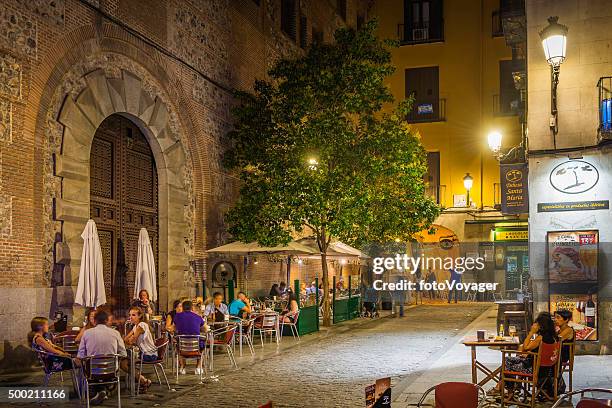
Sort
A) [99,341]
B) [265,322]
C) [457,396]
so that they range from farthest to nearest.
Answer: [265,322]
[99,341]
[457,396]

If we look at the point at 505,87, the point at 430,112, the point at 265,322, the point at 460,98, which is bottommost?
the point at 265,322

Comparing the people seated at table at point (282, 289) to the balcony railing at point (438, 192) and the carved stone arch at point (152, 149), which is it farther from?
the balcony railing at point (438, 192)

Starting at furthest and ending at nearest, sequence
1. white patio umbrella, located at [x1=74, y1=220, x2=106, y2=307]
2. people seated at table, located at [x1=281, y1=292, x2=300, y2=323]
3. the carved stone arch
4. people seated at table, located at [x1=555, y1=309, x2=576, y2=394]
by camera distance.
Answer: people seated at table, located at [x1=281, y1=292, x2=300, y2=323]
the carved stone arch
white patio umbrella, located at [x1=74, y1=220, x2=106, y2=307]
people seated at table, located at [x1=555, y1=309, x2=576, y2=394]

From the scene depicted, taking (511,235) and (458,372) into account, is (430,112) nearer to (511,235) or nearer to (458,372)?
(511,235)

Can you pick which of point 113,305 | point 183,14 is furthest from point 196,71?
point 113,305

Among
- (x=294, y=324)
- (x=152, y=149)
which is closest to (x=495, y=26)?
(x=152, y=149)

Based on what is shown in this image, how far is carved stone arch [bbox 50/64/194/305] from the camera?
15172 millimetres

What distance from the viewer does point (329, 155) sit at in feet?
68.2

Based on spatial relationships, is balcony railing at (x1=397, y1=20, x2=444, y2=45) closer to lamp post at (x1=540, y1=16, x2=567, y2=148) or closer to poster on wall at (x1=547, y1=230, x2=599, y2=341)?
lamp post at (x1=540, y1=16, x2=567, y2=148)

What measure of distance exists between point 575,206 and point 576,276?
1.31m

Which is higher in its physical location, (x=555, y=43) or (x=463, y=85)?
(x=463, y=85)

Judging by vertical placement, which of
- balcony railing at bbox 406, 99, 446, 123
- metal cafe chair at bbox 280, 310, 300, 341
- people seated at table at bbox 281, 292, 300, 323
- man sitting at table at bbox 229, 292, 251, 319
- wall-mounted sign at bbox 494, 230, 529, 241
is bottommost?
metal cafe chair at bbox 280, 310, 300, 341

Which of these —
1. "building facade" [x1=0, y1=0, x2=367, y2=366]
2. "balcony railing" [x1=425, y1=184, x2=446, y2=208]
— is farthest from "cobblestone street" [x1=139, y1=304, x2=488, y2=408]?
"balcony railing" [x1=425, y1=184, x2=446, y2=208]

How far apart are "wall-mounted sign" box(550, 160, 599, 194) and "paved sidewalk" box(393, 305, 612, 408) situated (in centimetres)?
314
